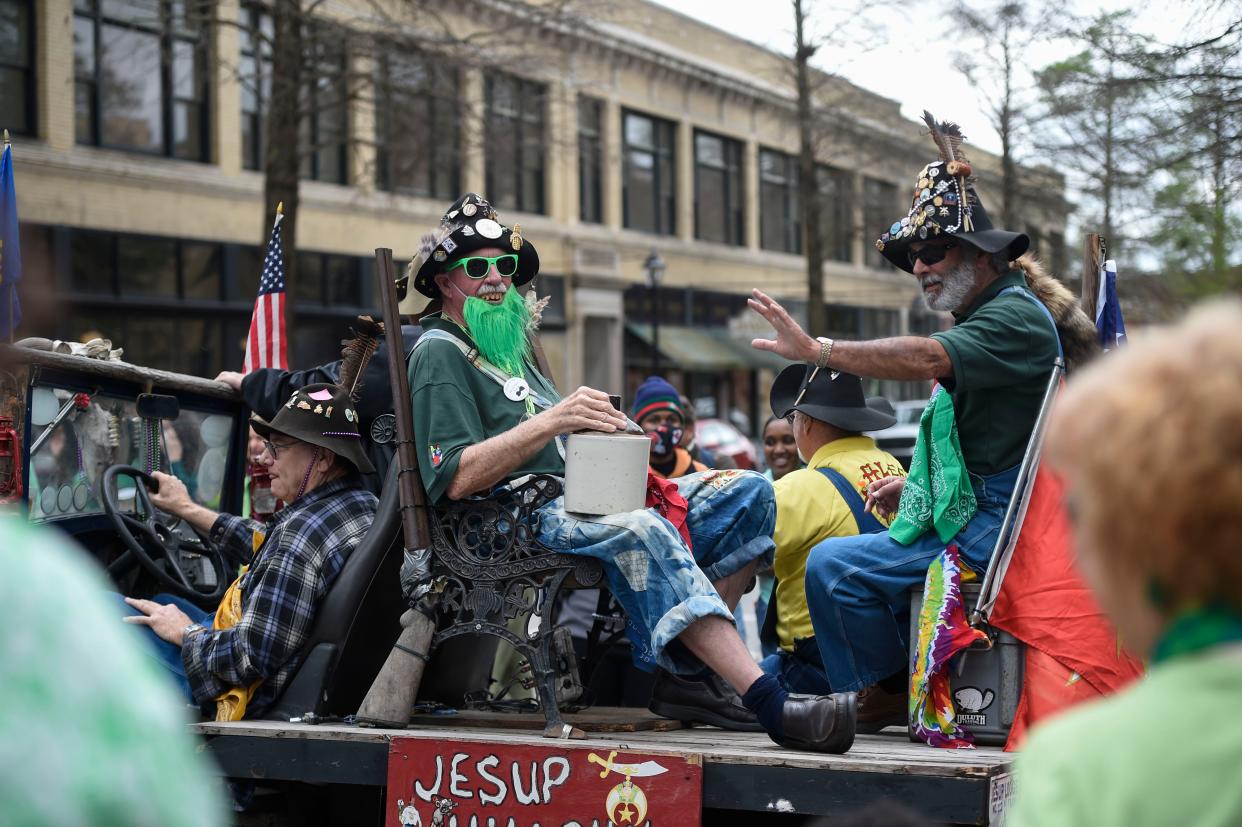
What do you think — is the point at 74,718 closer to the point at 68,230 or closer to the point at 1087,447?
the point at 1087,447

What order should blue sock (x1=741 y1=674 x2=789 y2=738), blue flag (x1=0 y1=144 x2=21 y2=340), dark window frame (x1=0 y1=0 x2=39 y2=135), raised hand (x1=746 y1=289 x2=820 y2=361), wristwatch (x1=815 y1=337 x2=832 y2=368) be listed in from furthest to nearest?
dark window frame (x1=0 y1=0 x2=39 y2=135), blue flag (x1=0 y1=144 x2=21 y2=340), wristwatch (x1=815 y1=337 x2=832 y2=368), raised hand (x1=746 y1=289 x2=820 y2=361), blue sock (x1=741 y1=674 x2=789 y2=738)

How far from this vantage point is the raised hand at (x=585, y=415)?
4.24 m

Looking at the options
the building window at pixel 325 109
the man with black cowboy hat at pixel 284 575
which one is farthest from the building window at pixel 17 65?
the man with black cowboy hat at pixel 284 575

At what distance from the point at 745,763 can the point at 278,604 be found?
1.65 metres

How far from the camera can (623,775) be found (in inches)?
151

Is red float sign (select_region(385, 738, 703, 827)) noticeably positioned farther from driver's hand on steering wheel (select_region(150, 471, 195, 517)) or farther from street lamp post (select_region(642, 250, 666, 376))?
street lamp post (select_region(642, 250, 666, 376))

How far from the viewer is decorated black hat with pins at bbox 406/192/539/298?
484 centimetres

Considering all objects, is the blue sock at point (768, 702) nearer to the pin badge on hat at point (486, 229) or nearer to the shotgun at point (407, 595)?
the shotgun at point (407, 595)

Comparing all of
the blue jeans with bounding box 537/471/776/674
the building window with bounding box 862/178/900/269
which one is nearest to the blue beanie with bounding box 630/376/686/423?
the blue jeans with bounding box 537/471/776/674

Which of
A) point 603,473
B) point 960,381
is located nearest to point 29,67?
point 603,473

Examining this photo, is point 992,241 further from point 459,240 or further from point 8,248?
point 8,248

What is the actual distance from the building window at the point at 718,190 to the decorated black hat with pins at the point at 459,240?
32882 millimetres

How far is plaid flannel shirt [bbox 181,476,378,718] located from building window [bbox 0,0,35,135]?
17.4 meters

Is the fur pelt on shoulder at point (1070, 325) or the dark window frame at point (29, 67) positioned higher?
the dark window frame at point (29, 67)
